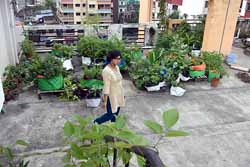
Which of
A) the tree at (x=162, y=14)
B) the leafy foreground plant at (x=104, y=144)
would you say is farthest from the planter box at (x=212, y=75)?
the leafy foreground plant at (x=104, y=144)

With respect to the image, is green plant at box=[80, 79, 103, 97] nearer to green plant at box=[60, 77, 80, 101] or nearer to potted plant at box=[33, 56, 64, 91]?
green plant at box=[60, 77, 80, 101]

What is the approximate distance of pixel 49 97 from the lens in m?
4.61

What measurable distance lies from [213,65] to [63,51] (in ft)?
11.4

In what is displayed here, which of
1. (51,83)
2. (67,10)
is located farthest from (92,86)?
(67,10)

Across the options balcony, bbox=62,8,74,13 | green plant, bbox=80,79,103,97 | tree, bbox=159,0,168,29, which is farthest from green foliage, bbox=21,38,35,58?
balcony, bbox=62,8,74,13

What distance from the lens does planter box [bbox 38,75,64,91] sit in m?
4.49

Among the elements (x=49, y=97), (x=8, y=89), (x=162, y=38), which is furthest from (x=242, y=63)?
(x=8, y=89)

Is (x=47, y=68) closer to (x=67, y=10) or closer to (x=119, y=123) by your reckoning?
(x=119, y=123)

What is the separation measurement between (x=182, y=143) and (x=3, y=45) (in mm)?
4004

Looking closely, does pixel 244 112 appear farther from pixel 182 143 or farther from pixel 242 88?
pixel 182 143

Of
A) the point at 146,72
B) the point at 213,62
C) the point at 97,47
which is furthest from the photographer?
the point at 97,47

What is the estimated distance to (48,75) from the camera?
174 inches

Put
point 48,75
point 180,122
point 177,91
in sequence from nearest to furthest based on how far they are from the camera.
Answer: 1. point 180,122
2. point 48,75
3. point 177,91

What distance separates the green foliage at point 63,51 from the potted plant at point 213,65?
3141 mm
